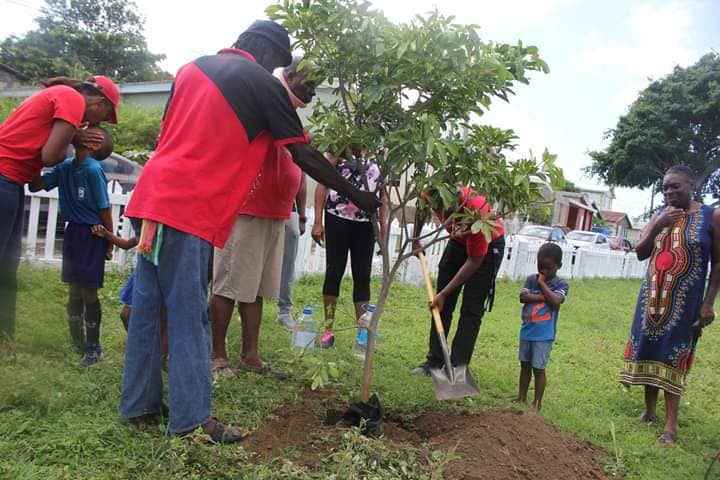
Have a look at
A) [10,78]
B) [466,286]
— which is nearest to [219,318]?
[466,286]

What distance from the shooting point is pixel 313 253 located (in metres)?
7.92

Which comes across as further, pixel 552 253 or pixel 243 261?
pixel 552 253

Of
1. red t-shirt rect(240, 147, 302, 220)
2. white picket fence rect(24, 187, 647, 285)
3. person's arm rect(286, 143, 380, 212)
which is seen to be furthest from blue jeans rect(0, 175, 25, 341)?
person's arm rect(286, 143, 380, 212)

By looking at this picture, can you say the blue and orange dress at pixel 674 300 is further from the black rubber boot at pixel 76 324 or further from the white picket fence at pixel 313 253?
the black rubber boot at pixel 76 324

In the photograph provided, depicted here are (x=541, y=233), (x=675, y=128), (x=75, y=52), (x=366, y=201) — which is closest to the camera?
(x=366, y=201)

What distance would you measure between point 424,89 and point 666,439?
2933mm

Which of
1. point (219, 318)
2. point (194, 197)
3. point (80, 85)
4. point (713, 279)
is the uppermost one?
point (80, 85)

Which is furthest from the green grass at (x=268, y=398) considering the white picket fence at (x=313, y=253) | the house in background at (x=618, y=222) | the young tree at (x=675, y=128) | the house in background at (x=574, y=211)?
the house in background at (x=618, y=222)

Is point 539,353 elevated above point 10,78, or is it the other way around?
point 10,78

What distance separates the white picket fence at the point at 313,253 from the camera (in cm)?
581

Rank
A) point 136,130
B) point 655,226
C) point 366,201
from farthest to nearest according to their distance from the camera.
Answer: point 136,130
point 655,226
point 366,201

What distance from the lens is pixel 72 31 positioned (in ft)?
103

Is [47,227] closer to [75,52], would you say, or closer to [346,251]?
[346,251]

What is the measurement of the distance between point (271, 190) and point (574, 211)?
172 ft
